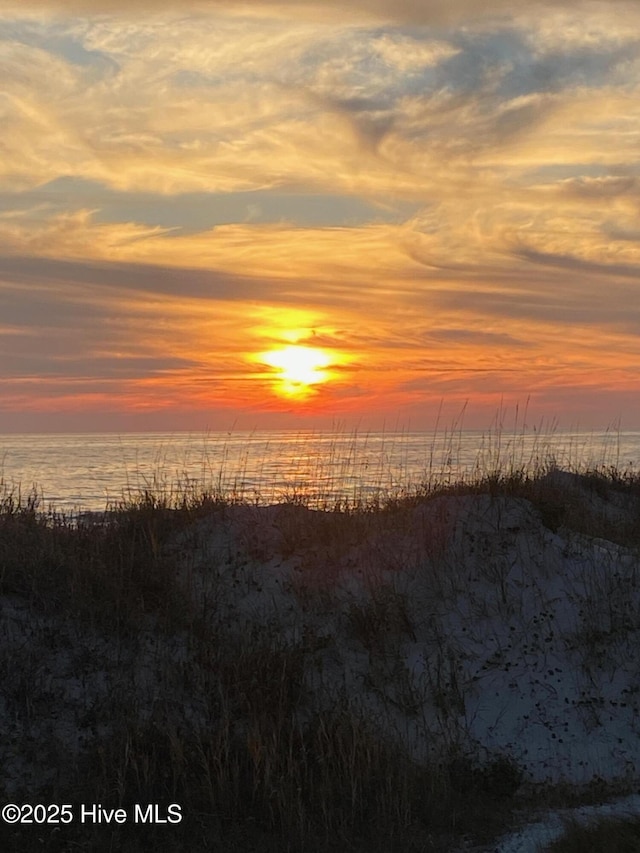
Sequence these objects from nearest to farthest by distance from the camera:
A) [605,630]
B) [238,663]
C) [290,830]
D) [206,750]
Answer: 1. [290,830]
2. [206,750]
3. [238,663]
4. [605,630]

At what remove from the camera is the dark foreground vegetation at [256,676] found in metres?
7.43

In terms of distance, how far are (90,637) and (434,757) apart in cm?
400

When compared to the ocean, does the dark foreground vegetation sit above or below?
below

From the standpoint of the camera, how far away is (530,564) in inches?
457

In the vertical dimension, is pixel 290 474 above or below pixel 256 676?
above

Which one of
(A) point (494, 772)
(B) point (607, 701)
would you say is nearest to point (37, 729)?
(A) point (494, 772)

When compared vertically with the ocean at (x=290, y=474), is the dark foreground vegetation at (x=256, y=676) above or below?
below

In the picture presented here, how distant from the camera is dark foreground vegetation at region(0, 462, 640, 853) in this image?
7434 millimetres

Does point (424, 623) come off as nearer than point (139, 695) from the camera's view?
No

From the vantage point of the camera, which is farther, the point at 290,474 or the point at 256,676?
the point at 290,474

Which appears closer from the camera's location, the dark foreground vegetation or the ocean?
the dark foreground vegetation

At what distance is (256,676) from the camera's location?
Answer: 914 centimetres

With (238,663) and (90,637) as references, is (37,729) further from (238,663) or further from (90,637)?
(238,663)

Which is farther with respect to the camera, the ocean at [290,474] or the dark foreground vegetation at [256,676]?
the ocean at [290,474]
